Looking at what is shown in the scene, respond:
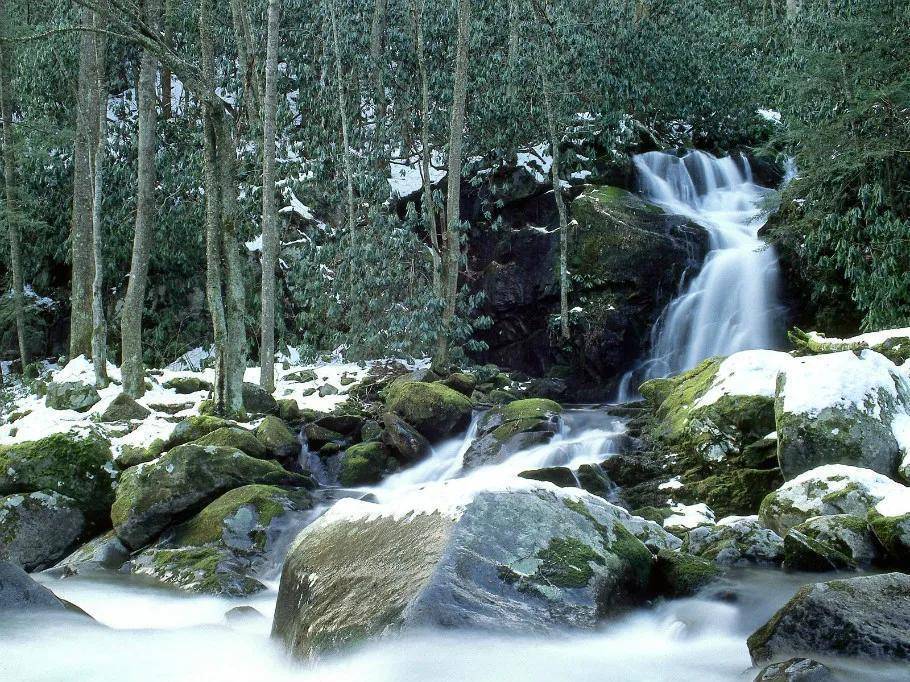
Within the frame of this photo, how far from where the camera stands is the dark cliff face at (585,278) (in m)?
16.7

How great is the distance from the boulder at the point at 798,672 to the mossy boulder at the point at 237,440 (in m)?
6.72

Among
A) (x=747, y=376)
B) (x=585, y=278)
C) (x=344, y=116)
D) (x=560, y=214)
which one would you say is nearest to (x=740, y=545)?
(x=747, y=376)

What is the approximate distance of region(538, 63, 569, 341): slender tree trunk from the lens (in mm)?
16625

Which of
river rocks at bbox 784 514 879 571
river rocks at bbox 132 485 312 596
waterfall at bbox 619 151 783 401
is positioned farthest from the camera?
waterfall at bbox 619 151 783 401

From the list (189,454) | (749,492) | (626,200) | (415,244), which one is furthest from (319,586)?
(626,200)

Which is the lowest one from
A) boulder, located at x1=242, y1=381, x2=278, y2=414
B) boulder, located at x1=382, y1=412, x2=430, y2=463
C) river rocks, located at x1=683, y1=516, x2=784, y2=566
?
boulder, located at x1=382, y1=412, x2=430, y2=463

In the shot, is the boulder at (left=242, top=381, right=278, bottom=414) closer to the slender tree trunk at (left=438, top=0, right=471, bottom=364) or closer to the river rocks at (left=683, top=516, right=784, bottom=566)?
the slender tree trunk at (left=438, top=0, right=471, bottom=364)

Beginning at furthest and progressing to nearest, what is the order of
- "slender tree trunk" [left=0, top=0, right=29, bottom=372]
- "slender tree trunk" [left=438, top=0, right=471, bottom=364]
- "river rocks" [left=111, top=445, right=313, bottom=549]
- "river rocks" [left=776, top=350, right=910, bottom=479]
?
"slender tree trunk" [left=0, top=0, right=29, bottom=372] < "slender tree trunk" [left=438, top=0, right=471, bottom=364] < "river rocks" [left=111, top=445, right=313, bottom=549] < "river rocks" [left=776, top=350, right=910, bottom=479]

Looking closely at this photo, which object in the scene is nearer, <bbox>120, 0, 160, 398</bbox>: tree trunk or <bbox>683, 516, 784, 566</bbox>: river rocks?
<bbox>683, 516, 784, 566</bbox>: river rocks

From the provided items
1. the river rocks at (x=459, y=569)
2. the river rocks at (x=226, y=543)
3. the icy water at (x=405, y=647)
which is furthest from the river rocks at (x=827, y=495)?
the river rocks at (x=226, y=543)

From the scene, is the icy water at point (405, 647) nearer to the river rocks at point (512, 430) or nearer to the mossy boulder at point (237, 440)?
the mossy boulder at point (237, 440)

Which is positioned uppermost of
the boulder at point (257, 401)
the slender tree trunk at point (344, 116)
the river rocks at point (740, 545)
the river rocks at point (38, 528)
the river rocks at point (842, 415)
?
the slender tree trunk at point (344, 116)

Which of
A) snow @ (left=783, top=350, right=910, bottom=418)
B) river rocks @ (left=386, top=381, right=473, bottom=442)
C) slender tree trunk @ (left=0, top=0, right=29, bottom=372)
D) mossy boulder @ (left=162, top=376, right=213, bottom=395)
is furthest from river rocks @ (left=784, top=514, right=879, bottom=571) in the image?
slender tree trunk @ (left=0, top=0, right=29, bottom=372)

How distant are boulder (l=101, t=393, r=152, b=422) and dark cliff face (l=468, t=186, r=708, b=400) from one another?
8.69 meters
